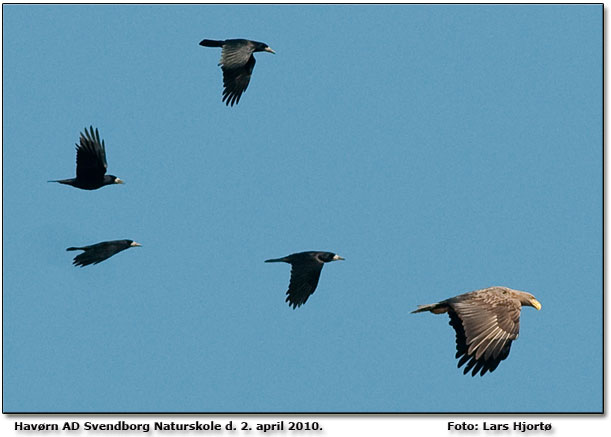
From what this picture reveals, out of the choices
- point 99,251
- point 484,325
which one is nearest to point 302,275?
point 99,251

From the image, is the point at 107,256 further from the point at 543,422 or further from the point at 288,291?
the point at 543,422

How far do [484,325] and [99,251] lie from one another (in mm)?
5207

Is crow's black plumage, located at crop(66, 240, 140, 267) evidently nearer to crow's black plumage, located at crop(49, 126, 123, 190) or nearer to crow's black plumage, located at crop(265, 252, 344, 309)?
crow's black plumage, located at crop(49, 126, 123, 190)

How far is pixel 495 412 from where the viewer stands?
11211mm

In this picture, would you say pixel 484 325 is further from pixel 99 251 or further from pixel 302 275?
pixel 99 251

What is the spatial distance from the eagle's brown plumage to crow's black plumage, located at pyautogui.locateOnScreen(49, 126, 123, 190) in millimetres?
4866

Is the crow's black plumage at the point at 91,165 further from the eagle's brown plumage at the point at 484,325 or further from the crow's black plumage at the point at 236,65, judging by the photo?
the eagle's brown plumage at the point at 484,325

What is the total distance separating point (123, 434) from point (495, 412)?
3693mm

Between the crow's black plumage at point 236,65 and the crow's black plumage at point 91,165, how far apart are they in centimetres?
185

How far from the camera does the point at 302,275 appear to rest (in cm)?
1463

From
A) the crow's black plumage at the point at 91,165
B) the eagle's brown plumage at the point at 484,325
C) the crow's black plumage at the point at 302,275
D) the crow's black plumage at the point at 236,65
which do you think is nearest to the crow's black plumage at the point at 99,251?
the crow's black plumage at the point at 91,165

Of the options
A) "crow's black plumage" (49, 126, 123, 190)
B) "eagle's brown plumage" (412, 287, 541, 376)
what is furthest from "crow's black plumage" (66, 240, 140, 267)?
"eagle's brown plumage" (412, 287, 541, 376)

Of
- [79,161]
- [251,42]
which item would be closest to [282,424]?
[79,161]

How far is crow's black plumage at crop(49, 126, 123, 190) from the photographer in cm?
1384
